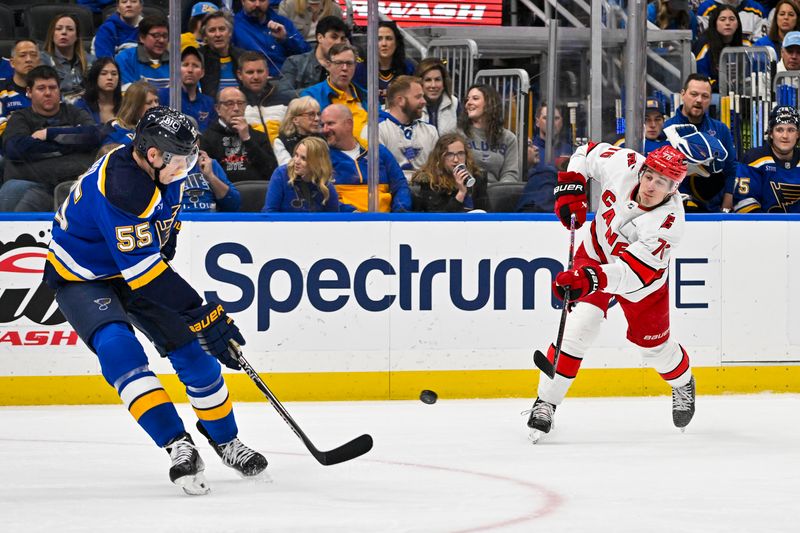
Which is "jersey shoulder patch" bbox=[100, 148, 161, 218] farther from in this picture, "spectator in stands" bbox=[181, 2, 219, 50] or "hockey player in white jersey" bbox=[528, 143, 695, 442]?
"spectator in stands" bbox=[181, 2, 219, 50]

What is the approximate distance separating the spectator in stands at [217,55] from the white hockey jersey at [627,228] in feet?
6.08

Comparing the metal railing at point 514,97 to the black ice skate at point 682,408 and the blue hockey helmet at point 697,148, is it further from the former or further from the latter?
the black ice skate at point 682,408

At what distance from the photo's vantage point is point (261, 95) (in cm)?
609

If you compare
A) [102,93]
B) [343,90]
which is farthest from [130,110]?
[343,90]

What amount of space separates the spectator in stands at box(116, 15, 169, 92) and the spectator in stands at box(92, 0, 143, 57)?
6 cm

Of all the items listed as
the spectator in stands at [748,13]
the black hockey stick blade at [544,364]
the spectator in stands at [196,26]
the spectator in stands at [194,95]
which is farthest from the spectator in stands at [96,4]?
the spectator in stands at [748,13]

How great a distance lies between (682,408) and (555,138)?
69.4 inches

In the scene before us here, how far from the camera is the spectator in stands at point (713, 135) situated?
6434 millimetres

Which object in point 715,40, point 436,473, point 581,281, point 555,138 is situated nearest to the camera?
point 436,473

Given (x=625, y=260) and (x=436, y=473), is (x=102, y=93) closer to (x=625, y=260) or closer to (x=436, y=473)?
(x=625, y=260)

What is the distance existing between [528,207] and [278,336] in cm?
138

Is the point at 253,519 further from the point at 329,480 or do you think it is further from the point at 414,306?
the point at 414,306

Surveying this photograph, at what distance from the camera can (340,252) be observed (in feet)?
19.6

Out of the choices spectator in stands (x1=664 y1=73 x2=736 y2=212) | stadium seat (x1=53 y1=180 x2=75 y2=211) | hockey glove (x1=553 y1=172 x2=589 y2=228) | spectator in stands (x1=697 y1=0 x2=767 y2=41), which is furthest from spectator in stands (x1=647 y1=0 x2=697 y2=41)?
stadium seat (x1=53 y1=180 x2=75 y2=211)
